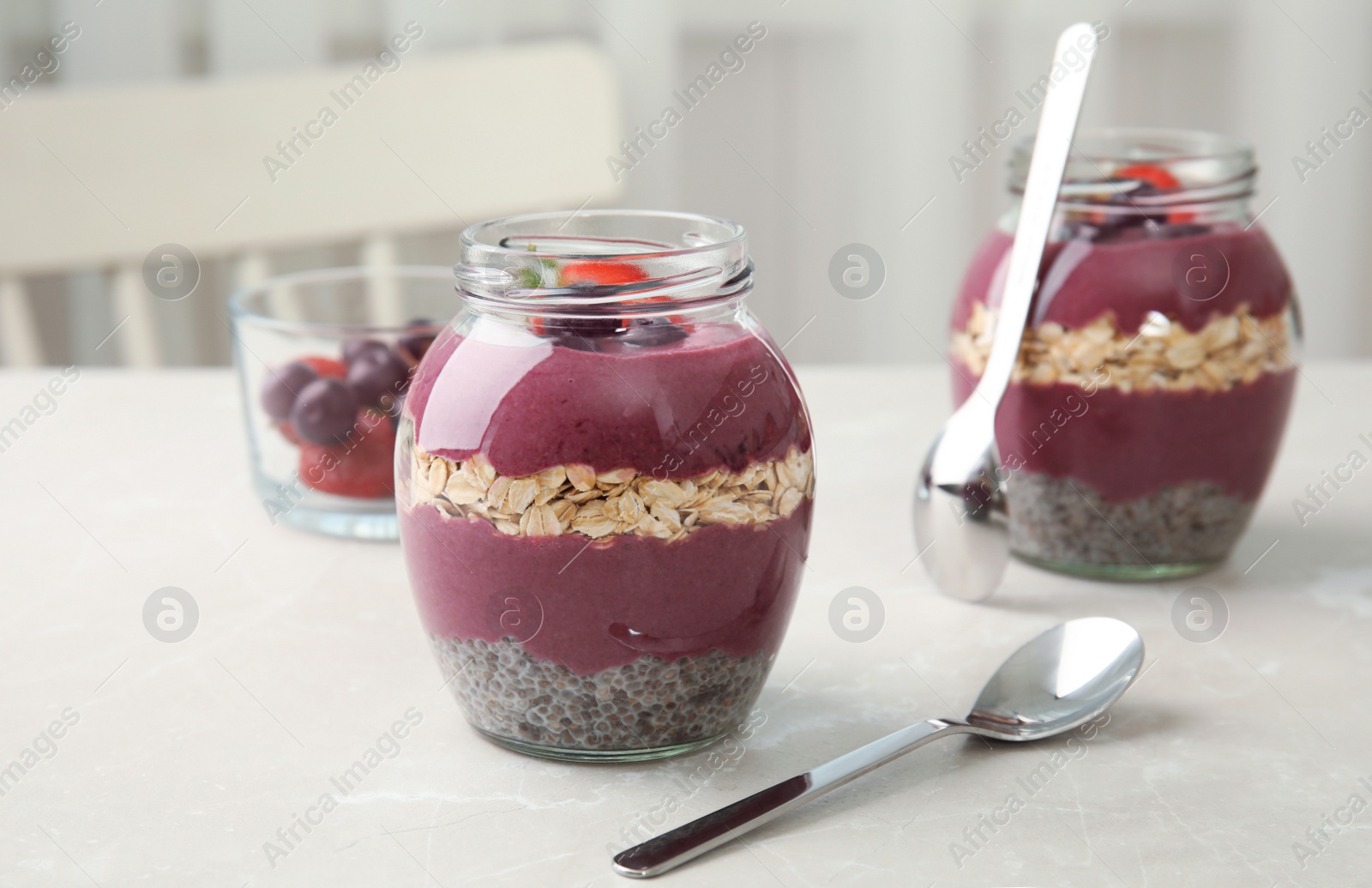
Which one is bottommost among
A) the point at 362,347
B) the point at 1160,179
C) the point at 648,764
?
the point at 648,764

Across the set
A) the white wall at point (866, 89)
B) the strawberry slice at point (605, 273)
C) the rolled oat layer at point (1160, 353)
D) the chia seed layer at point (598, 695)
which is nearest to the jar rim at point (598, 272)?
the strawberry slice at point (605, 273)

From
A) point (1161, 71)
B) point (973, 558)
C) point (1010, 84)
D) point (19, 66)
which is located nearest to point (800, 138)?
point (1010, 84)

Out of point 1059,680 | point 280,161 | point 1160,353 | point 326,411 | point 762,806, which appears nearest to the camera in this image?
point 762,806

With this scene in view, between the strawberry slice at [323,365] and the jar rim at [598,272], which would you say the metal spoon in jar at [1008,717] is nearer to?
the jar rim at [598,272]

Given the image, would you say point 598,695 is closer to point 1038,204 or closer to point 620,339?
point 620,339

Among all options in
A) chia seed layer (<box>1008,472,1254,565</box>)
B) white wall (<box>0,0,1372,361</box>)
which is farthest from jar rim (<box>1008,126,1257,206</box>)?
white wall (<box>0,0,1372,361</box>)

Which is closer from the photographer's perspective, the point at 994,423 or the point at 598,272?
the point at 598,272

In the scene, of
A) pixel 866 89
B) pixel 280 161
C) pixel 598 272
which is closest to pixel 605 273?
pixel 598 272
